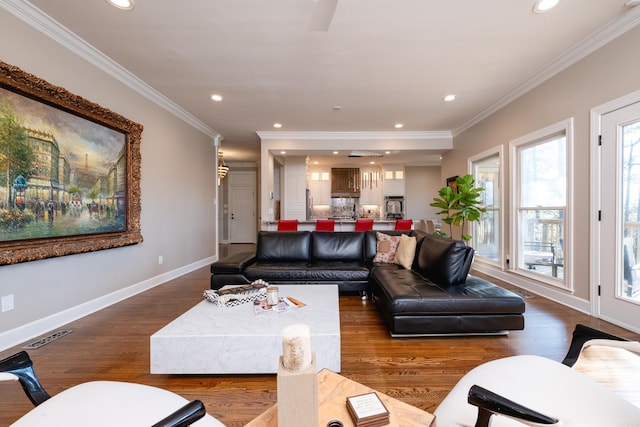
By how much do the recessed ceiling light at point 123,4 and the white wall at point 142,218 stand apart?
0.86 m

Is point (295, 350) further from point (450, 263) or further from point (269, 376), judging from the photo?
point (450, 263)

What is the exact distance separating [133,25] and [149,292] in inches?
123

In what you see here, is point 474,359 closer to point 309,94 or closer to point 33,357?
point 33,357

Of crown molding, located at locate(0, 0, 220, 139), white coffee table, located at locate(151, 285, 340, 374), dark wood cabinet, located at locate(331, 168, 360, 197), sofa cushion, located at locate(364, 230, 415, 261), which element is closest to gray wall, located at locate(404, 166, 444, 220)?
dark wood cabinet, located at locate(331, 168, 360, 197)

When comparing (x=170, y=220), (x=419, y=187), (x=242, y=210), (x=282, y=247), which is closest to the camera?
(x=282, y=247)

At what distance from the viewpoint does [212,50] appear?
117 inches

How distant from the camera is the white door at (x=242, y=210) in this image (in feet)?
30.9

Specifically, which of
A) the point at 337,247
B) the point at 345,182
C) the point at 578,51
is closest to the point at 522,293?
the point at 337,247

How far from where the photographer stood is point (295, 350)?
0.76m

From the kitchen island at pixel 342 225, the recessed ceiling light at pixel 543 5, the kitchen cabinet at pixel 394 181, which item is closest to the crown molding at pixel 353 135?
the kitchen island at pixel 342 225

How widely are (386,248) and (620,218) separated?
90.9 inches

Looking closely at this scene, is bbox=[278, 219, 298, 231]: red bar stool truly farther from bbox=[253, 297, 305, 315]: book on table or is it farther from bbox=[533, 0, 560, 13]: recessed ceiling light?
bbox=[533, 0, 560, 13]: recessed ceiling light

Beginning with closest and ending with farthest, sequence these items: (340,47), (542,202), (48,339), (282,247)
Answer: (48,339) < (340,47) < (542,202) < (282,247)

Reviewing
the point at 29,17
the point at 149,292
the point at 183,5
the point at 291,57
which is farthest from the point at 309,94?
the point at 149,292
